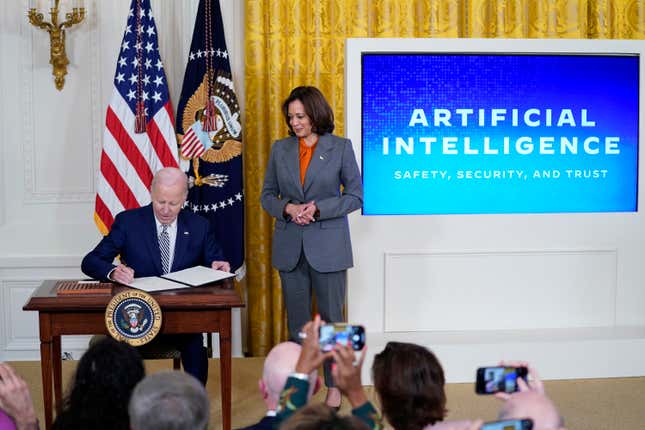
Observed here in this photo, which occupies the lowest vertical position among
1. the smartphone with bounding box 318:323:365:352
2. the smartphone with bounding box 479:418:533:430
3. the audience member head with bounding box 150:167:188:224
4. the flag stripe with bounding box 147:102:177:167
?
the smartphone with bounding box 479:418:533:430

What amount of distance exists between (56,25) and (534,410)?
4182mm

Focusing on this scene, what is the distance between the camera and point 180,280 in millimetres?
3703

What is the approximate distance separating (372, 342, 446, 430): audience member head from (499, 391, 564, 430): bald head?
20 cm

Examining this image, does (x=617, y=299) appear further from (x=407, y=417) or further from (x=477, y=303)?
(x=407, y=417)

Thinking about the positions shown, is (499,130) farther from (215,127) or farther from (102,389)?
(102,389)

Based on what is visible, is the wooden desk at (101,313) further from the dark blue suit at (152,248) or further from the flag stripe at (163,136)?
the flag stripe at (163,136)

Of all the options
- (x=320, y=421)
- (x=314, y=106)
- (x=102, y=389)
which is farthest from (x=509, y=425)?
(x=314, y=106)

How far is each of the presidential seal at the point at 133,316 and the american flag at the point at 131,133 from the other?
5.89ft

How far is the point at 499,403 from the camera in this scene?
175 inches

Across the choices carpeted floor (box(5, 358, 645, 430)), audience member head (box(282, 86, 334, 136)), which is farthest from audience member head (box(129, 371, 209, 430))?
audience member head (box(282, 86, 334, 136))

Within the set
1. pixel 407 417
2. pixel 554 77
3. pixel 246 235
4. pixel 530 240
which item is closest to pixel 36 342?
pixel 246 235

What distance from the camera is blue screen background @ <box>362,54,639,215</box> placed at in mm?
4910

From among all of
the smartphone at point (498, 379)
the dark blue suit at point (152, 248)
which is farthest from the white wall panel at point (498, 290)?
the smartphone at point (498, 379)

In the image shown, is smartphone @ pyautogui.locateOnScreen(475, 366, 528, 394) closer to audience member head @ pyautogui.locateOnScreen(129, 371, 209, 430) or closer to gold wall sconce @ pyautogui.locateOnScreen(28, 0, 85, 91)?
audience member head @ pyautogui.locateOnScreen(129, 371, 209, 430)
